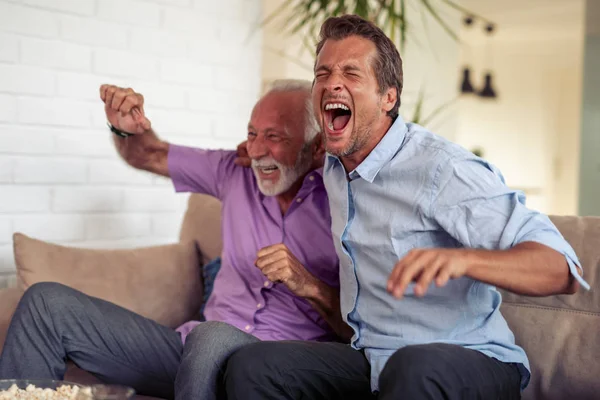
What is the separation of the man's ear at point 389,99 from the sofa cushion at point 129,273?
0.96 meters

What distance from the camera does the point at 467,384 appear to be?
1.49m

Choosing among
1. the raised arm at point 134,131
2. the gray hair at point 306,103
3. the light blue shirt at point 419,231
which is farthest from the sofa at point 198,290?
the gray hair at point 306,103

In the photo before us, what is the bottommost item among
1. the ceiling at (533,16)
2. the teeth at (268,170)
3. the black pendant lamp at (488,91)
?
the teeth at (268,170)

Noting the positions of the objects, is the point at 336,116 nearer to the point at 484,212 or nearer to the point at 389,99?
the point at 389,99

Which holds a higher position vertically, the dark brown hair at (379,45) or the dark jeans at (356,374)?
the dark brown hair at (379,45)

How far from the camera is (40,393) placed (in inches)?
58.3

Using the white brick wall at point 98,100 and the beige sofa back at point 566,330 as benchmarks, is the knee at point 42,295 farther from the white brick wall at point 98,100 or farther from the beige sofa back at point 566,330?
the beige sofa back at point 566,330

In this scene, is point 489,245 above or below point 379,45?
below

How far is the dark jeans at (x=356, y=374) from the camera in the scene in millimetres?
1447

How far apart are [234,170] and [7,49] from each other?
3.08 feet

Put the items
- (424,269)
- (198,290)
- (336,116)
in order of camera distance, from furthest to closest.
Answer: (198,290)
(336,116)
(424,269)

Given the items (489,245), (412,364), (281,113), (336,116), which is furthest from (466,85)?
(412,364)

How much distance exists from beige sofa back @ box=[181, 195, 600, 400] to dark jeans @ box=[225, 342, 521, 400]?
0.23 m

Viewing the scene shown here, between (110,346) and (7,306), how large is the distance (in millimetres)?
369
